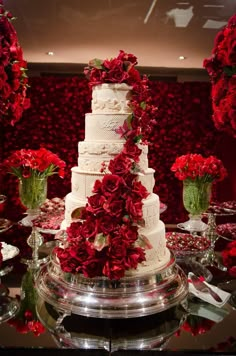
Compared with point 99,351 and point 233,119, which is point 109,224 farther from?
point 233,119

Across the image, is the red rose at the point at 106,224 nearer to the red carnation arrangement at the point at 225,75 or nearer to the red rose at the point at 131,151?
the red rose at the point at 131,151

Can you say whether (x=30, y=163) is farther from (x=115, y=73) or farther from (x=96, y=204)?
(x=96, y=204)

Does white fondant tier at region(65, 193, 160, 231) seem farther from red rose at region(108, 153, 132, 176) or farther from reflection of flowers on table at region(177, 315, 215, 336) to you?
reflection of flowers on table at region(177, 315, 215, 336)

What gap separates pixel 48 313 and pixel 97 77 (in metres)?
0.99

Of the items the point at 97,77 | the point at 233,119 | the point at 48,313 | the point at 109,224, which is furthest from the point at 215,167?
the point at 48,313

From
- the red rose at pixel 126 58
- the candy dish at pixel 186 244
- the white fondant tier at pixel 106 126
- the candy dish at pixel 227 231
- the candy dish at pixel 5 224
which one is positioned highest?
the red rose at pixel 126 58

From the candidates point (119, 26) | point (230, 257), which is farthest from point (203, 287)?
point (119, 26)

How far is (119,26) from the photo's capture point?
3854 millimetres

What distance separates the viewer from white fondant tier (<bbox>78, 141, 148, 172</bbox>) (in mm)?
1640

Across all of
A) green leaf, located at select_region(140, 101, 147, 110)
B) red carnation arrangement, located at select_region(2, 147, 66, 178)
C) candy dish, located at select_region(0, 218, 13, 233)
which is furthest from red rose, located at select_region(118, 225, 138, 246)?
candy dish, located at select_region(0, 218, 13, 233)

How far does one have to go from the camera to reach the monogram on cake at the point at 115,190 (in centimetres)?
143

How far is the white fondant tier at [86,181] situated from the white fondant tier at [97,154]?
3cm

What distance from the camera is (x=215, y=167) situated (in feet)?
8.18

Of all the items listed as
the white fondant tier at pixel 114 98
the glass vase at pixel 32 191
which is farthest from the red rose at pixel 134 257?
the glass vase at pixel 32 191
